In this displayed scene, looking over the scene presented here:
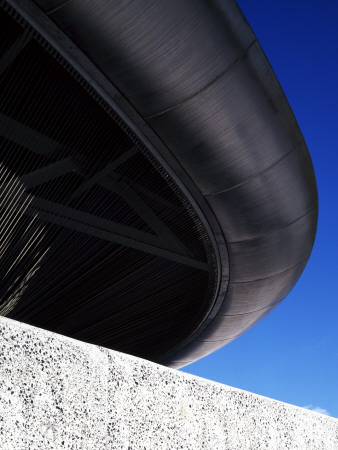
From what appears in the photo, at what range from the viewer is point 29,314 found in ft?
34.2

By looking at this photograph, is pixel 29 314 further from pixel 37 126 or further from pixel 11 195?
pixel 37 126

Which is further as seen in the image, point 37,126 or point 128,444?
point 37,126

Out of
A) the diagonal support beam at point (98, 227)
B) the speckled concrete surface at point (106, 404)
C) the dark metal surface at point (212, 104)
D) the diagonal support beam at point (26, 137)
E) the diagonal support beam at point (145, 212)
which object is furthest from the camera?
the diagonal support beam at point (145, 212)

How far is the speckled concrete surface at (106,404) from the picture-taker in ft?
8.66

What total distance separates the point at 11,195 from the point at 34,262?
1.68 m

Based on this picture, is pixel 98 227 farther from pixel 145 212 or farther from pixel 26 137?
pixel 26 137

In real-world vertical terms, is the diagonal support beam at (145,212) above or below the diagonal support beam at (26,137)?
above

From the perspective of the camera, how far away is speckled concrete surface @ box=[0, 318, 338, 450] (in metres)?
2.64

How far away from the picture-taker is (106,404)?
291 cm

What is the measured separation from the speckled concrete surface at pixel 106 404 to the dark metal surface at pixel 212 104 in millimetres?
3167

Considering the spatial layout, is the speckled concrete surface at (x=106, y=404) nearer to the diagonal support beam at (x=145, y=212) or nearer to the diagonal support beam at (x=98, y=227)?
the diagonal support beam at (x=145, y=212)

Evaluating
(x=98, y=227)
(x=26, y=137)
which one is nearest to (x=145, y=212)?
Result: (x=98, y=227)

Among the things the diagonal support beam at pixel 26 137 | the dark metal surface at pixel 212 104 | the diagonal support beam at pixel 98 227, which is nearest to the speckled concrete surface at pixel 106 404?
the dark metal surface at pixel 212 104

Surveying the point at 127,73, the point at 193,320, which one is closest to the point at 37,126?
the point at 127,73
